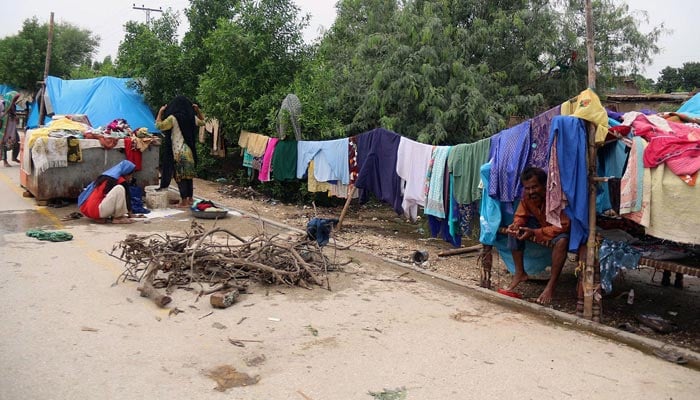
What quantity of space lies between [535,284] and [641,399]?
3.75 meters

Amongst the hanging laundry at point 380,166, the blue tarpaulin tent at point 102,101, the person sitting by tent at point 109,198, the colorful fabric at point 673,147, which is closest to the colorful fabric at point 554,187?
the colorful fabric at point 673,147

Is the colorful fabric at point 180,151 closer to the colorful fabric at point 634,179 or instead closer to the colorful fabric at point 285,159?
the colorful fabric at point 285,159

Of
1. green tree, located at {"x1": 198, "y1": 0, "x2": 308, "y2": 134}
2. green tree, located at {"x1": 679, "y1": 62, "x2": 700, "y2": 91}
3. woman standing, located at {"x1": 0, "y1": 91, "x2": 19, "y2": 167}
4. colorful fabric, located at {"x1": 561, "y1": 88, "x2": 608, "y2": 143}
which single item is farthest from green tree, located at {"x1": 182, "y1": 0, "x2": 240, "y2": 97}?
green tree, located at {"x1": 679, "y1": 62, "x2": 700, "y2": 91}

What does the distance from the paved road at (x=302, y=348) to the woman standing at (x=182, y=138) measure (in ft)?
15.9

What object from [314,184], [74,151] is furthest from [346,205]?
[74,151]

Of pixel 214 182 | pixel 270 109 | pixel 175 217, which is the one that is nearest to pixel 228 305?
pixel 175 217

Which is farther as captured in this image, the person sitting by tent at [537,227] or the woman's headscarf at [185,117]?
the woman's headscarf at [185,117]

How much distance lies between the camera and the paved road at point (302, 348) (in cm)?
405

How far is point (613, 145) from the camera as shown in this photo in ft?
20.6

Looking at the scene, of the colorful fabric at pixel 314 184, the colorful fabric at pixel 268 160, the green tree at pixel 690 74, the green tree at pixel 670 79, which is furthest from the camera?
the green tree at pixel 690 74

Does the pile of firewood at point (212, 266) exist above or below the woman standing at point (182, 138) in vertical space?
below

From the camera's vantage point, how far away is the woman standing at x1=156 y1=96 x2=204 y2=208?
37.8 ft

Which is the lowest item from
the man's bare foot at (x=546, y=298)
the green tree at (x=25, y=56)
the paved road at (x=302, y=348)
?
the paved road at (x=302, y=348)

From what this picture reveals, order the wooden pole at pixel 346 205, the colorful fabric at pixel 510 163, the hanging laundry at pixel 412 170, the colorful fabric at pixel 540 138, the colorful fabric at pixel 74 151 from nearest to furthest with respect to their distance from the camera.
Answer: the colorful fabric at pixel 540 138, the colorful fabric at pixel 510 163, the hanging laundry at pixel 412 170, the wooden pole at pixel 346 205, the colorful fabric at pixel 74 151
